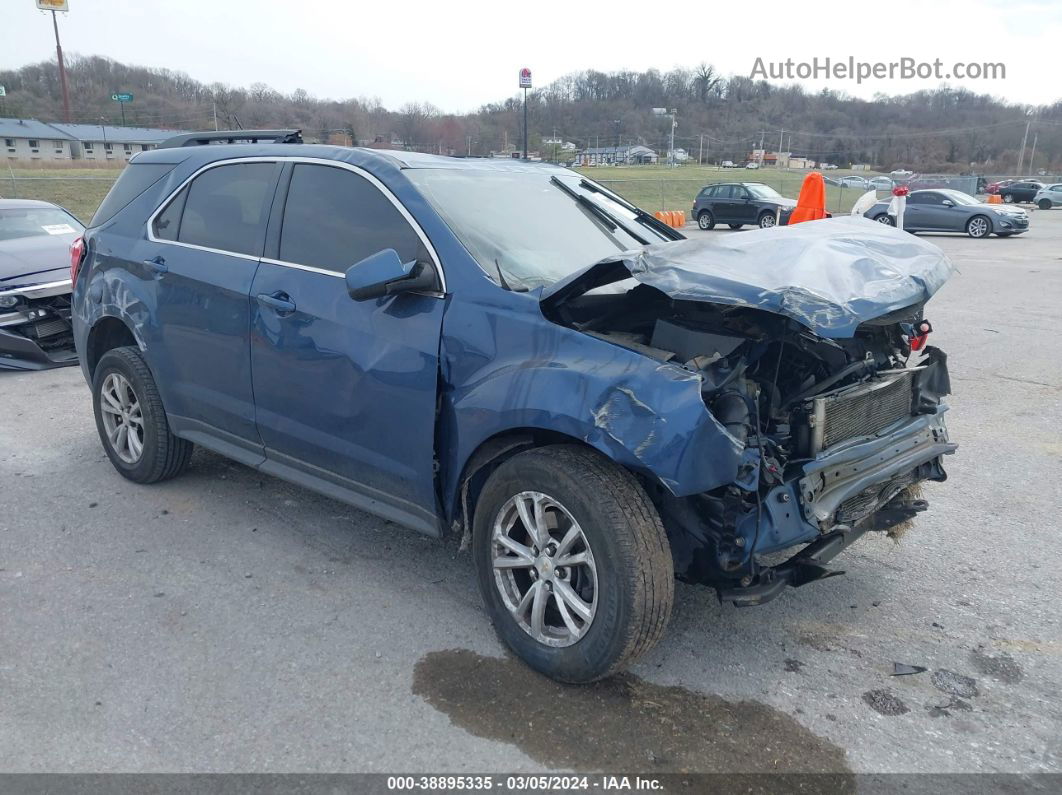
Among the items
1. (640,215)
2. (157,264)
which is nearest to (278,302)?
(157,264)

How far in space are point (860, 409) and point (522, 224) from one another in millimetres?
1674

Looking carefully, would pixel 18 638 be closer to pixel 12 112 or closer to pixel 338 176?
pixel 338 176

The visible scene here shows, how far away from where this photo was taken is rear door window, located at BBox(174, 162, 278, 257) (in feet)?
13.6

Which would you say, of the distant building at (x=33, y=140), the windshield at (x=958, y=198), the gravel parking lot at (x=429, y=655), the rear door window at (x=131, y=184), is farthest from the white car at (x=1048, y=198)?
the distant building at (x=33, y=140)

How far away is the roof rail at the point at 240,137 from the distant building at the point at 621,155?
6020 centimetres

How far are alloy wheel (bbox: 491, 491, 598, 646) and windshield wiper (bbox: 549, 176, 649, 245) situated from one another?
180 centimetres

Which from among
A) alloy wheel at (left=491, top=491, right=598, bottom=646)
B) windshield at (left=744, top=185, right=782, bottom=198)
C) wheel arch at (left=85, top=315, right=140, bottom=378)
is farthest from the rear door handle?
windshield at (left=744, top=185, right=782, bottom=198)

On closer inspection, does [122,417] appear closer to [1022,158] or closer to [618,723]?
[618,723]

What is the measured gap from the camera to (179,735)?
281cm

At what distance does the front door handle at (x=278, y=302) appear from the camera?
3.81 m

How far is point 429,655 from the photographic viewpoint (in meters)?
3.28

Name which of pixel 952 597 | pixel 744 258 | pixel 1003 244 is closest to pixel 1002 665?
pixel 952 597

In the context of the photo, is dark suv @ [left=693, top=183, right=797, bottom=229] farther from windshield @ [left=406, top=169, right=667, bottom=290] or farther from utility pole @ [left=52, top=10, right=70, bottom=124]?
utility pole @ [left=52, top=10, right=70, bottom=124]

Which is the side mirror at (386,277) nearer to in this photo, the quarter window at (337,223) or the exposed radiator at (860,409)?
the quarter window at (337,223)
